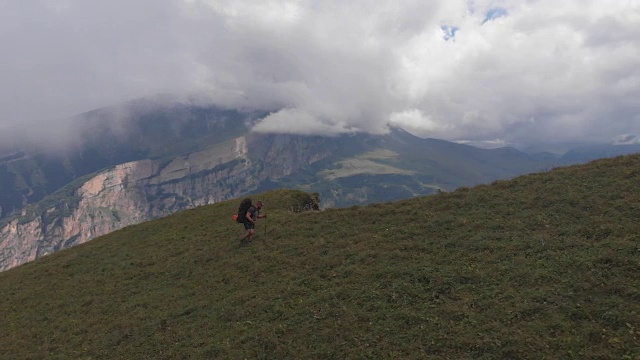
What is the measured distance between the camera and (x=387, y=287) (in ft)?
58.5

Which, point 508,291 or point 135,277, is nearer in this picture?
point 508,291

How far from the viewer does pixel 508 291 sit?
602 inches

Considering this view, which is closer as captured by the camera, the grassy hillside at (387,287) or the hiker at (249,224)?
the grassy hillside at (387,287)

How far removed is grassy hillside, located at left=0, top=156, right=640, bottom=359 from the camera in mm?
13547

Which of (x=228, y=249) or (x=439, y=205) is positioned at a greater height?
(x=439, y=205)

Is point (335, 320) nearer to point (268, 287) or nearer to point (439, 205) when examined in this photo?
point (268, 287)

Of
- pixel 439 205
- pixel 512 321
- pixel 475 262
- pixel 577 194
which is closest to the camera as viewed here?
pixel 512 321

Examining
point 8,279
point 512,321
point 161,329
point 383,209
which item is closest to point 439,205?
point 383,209

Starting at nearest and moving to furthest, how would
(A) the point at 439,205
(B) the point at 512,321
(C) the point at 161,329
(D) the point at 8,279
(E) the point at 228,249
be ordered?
(B) the point at 512,321
(C) the point at 161,329
(A) the point at 439,205
(E) the point at 228,249
(D) the point at 8,279

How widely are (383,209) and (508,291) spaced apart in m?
13.2

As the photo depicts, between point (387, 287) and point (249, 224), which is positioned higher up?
point (249, 224)

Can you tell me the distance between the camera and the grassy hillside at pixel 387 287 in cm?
1355

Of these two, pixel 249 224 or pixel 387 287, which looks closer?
pixel 387 287

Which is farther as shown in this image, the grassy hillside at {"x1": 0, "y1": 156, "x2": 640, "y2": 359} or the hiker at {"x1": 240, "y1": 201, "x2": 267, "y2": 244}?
the hiker at {"x1": 240, "y1": 201, "x2": 267, "y2": 244}
